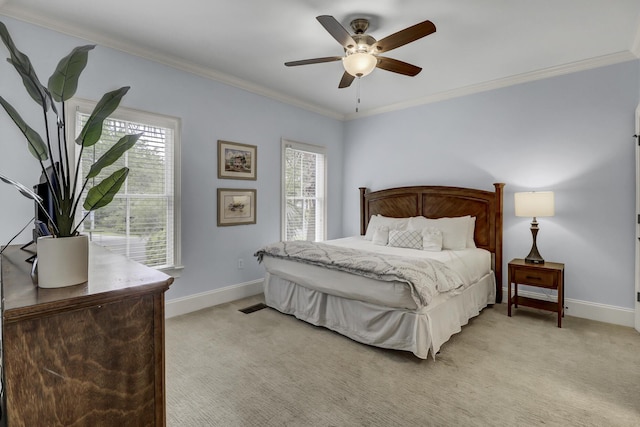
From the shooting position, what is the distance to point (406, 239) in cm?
394

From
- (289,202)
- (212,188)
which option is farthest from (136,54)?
(289,202)

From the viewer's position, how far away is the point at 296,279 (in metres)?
3.33

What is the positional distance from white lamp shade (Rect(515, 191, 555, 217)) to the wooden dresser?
3550mm

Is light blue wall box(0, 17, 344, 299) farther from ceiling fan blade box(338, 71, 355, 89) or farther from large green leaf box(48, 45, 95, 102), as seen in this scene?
large green leaf box(48, 45, 95, 102)

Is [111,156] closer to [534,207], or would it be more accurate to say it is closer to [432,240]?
[432,240]

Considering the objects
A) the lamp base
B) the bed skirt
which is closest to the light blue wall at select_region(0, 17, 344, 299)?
the bed skirt

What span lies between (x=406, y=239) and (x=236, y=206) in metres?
2.14

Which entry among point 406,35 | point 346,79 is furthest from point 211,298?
point 406,35

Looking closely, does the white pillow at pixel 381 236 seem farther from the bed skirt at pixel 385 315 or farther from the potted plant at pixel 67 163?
the potted plant at pixel 67 163

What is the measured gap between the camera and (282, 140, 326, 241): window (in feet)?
15.4

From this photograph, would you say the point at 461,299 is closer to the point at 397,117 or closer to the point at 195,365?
the point at 195,365

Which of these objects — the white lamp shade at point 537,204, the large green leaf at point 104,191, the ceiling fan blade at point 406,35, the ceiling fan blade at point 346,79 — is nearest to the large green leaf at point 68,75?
the large green leaf at point 104,191

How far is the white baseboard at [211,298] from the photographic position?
3.44 m

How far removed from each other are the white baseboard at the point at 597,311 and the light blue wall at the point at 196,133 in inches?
139
